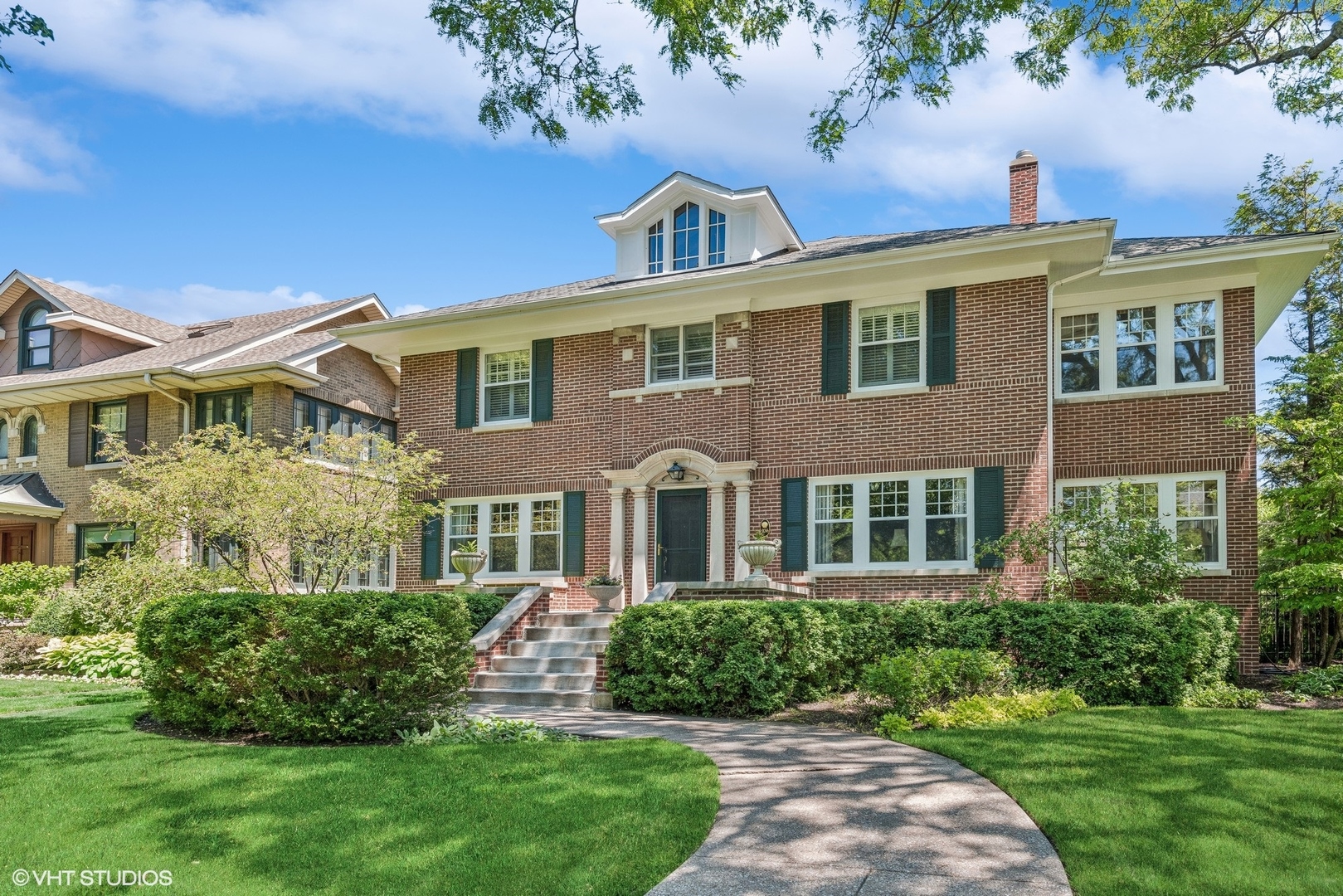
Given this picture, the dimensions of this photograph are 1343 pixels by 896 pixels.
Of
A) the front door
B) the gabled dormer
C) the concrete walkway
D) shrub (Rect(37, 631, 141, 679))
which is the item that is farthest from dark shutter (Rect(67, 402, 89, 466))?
the concrete walkway

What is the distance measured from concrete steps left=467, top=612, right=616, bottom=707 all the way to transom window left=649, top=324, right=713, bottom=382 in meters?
4.10

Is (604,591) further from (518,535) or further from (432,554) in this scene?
(432,554)

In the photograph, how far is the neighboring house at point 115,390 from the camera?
2136 cm

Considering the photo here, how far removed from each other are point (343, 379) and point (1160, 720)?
1908 cm

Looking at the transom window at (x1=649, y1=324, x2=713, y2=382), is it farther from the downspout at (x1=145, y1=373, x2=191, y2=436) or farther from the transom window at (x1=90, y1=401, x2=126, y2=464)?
the transom window at (x1=90, y1=401, x2=126, y2=464)

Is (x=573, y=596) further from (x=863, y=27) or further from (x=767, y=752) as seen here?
(x=863, y=27)

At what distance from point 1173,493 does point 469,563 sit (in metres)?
Result: 10.6

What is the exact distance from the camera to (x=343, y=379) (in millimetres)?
23250

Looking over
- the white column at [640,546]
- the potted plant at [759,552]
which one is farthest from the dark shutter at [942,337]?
the white column at [640,546]

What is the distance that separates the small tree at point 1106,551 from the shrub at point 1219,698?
1643 millimetres

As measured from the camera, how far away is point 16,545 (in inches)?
912

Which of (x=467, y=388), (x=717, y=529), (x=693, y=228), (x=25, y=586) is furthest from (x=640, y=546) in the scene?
(x=25, y=586)

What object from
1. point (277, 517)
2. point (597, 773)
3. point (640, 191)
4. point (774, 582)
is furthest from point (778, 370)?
point (597, 773)

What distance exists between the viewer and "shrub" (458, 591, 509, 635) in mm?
13867
